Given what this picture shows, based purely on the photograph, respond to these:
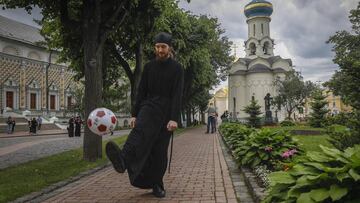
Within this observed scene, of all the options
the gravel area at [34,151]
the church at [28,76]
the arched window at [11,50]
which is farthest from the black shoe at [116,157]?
the arched window at [11,50]

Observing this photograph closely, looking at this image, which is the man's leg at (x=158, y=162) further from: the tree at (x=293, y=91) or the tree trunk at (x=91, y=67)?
the tree at (x=293, y=91)

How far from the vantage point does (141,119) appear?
18.6ft

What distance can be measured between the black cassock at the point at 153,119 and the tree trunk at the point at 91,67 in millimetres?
5035

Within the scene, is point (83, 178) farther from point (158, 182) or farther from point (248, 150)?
point (248, 150)

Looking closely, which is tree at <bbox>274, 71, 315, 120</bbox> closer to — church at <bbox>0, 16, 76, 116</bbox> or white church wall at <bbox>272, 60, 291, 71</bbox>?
Answer: white church wall at <bbox>272, 60, 291, 71</bbox>

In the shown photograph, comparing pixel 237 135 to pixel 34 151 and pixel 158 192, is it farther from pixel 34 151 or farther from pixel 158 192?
pixel 34 151

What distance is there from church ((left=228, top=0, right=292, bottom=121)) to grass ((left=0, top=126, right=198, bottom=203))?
196 feet

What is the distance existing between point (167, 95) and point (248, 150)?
2.65 meters

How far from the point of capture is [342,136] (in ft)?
16.8

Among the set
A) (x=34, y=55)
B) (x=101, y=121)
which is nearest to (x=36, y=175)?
(x=101, y=121)

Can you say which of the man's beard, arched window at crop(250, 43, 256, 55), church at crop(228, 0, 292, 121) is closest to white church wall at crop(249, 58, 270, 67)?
church at crop(228, 0, 292, 121)

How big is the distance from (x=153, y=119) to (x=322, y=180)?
119 inches

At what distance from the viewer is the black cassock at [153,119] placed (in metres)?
5.46

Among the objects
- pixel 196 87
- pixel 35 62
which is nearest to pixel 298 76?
pixel 196 87
